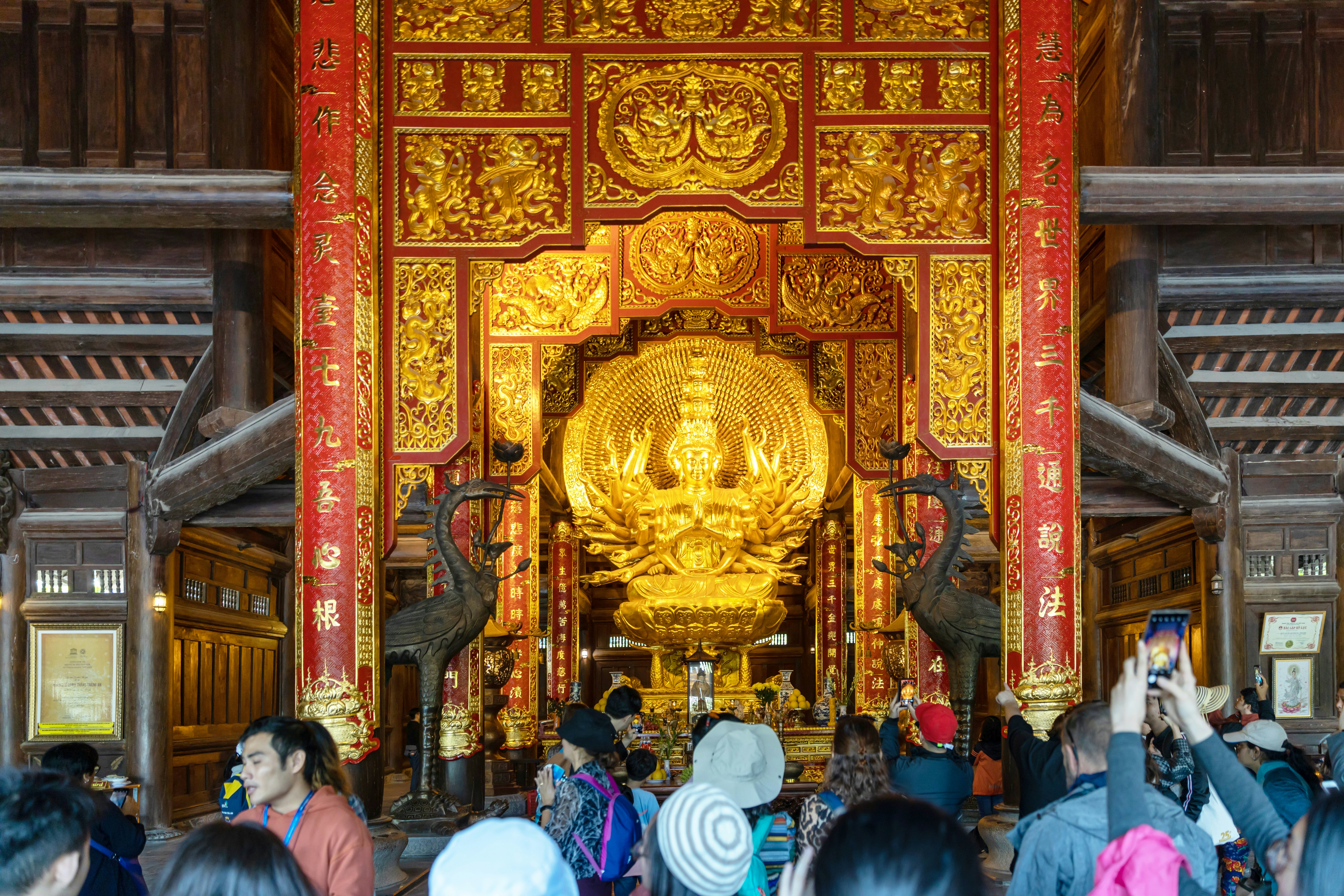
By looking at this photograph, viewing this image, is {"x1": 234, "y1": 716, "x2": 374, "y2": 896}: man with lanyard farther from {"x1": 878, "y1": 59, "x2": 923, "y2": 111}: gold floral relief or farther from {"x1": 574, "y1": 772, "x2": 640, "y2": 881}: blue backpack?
{"x1": 878, "y1": 59, "x2": 923, "y2": 111}: gold floral relief

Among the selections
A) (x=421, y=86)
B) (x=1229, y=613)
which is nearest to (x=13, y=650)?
(x=421, y=86)

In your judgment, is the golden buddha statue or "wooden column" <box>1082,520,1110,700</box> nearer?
"wooden column" <box>1082,520,1110,700</box>

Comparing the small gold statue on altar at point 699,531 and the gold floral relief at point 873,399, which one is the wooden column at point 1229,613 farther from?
the small gold statue on altar at point 699,531

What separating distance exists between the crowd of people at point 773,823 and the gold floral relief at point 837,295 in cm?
572

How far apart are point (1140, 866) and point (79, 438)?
328 inches

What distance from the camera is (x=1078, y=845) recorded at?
7.93ft

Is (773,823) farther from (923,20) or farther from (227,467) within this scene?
(227,467)

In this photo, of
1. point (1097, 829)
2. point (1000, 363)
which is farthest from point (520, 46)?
point (1097, 829)

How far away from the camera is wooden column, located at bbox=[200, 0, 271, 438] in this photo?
8.02 m

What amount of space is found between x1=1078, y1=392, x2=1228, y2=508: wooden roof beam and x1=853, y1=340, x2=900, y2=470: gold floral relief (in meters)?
2.15

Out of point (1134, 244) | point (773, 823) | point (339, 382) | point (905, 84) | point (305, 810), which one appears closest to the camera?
point (305, 810)

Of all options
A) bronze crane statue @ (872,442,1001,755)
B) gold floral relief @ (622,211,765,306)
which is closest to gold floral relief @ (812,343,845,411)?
gold floral relief @ (622,211,765,306)

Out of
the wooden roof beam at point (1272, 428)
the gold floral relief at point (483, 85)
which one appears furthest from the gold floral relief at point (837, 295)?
the gold floral relief at point (483, 85)

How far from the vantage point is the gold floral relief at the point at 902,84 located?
6.66 m
